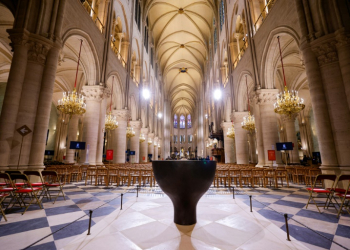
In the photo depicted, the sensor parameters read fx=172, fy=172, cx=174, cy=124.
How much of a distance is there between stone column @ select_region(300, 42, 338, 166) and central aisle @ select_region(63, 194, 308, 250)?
3924 mm

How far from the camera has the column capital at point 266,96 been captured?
30.7ft

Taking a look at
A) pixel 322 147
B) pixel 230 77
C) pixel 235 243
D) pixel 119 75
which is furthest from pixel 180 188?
pixel 230 77

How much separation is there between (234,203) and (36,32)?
309 inches

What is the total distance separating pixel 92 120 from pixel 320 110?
10344 mm

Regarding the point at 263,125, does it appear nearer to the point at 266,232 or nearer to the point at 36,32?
the point at 266,232

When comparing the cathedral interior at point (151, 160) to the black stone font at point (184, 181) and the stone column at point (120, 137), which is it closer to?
the stone column at point (120, 137)

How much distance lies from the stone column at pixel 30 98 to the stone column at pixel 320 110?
882 cm

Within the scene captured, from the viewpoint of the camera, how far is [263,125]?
9.48m

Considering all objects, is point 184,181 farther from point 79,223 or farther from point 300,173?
point 300,173

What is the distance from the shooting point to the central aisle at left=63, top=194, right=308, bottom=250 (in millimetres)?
1947

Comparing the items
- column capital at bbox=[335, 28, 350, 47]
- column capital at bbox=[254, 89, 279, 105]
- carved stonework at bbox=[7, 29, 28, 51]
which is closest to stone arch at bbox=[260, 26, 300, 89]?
column capital at bbox=[254, 89, 279, 105]

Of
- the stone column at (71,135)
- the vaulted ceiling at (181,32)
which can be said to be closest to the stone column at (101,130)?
the stone column at (71,135)

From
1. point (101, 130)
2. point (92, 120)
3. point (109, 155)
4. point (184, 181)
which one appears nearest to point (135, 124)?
point (109, 155)

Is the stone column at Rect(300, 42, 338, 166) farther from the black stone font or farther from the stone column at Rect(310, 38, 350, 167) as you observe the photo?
the black stone font
